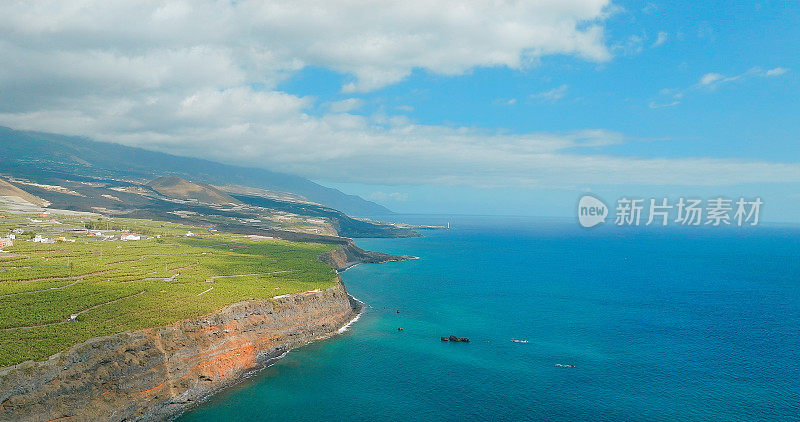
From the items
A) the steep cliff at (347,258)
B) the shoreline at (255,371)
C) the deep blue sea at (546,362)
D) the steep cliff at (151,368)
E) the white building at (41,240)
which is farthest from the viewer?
the steep cliff at (347,258)

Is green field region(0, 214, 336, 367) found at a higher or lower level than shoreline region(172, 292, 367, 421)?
higher

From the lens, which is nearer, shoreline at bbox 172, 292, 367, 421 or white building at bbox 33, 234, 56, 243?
shoreline at bbox 172, 292, 367, 421

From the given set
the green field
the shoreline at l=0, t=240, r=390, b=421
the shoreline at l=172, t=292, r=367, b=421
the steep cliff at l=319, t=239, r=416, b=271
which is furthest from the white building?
the shoreline at l=172, t=292, r=367, b=421

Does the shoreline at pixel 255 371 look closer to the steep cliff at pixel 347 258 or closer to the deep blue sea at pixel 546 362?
the deep blue sea at pixel 546 362

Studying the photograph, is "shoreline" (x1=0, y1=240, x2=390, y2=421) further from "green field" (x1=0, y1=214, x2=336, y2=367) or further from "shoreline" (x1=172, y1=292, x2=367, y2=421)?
"green field" (x1=0, y1=214, x2=336, y2=367)

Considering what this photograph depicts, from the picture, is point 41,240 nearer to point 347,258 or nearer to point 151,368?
point 151,368

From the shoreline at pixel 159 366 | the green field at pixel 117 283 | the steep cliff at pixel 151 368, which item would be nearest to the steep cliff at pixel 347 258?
the green field at pixel 117 283

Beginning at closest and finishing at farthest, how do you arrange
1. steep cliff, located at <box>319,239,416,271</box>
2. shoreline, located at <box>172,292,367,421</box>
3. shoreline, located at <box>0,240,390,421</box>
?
shoreline, located at <box>0,240,390,421</box>, shoreline, located at <box>172,292,367,421</box>, steep cliff, located at <box>319,239,416,271</box>
